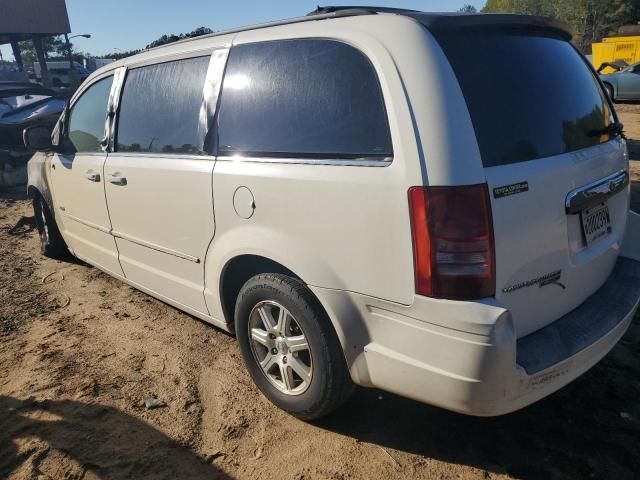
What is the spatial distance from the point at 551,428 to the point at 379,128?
5.64 ft

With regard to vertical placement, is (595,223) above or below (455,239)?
below

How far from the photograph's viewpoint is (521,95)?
2182 mm

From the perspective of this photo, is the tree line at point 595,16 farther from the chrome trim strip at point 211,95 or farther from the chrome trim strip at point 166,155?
the chrome trim strip at point 211,95

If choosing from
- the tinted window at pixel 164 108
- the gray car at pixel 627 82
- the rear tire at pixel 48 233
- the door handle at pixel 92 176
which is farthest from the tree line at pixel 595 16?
the door handle at pixel 92 176

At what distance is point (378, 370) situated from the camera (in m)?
2.21

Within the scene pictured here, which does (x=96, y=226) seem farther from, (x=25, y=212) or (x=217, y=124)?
(x=25, y=212)

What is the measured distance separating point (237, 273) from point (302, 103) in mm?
1058

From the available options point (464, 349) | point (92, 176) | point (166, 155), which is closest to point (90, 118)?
point (92, 176)

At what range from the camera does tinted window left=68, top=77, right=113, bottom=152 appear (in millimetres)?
3932

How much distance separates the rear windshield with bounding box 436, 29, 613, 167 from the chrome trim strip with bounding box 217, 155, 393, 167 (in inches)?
15.5

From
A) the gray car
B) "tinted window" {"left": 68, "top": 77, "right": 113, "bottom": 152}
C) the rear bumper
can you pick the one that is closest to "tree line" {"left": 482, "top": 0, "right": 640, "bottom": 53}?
the gray car

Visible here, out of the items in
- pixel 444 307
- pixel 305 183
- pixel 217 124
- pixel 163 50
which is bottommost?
pixel 444 307

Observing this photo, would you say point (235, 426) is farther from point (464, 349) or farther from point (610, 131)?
point (610, 131)

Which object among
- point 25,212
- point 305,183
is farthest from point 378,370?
point 25,212
